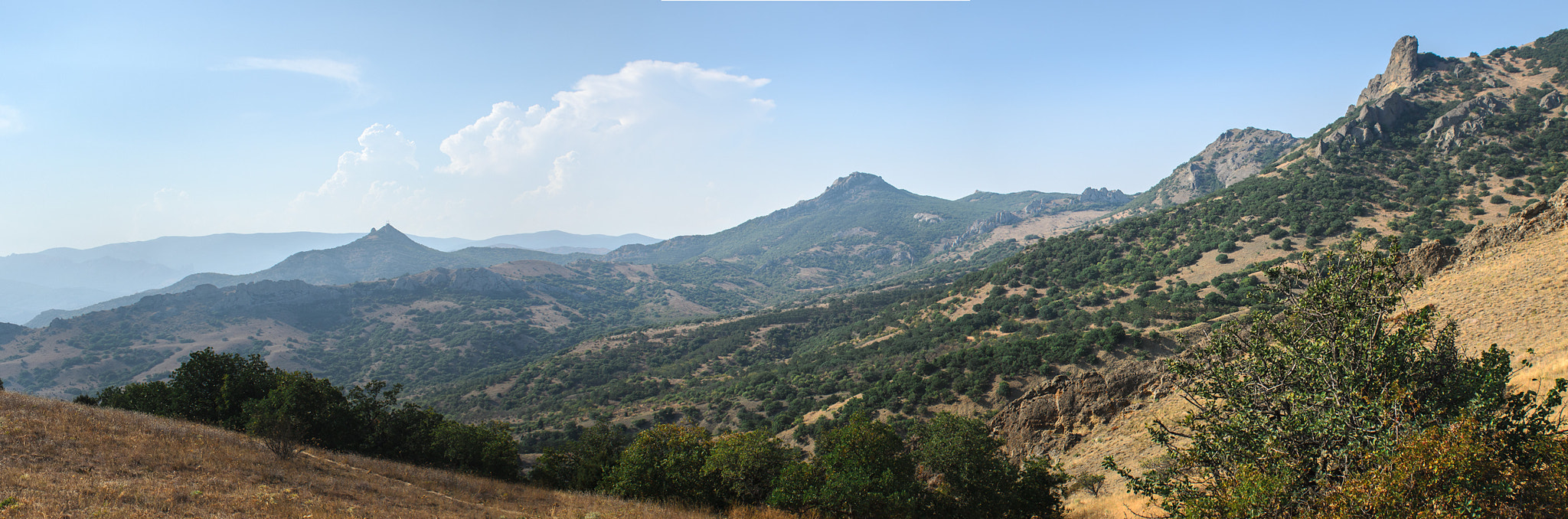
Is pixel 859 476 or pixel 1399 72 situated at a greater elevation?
pixel 1399 72

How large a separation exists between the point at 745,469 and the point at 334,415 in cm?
3132

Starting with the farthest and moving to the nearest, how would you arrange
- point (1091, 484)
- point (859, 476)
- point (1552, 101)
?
point (1552, 101), point (1091, 484), point (859, 476)

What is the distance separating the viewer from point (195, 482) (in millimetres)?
16234

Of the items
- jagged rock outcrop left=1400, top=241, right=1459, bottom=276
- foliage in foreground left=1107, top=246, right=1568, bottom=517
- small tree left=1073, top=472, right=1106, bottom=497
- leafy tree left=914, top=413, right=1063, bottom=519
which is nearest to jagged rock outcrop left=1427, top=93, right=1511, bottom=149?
jagged rock outcrop left=1400, top=241, right=1459, bottom=276

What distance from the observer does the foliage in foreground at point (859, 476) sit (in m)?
17.9

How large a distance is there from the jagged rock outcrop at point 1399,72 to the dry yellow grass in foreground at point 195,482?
13861 cm

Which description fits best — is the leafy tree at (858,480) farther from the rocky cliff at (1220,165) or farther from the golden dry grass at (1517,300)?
the rocky cliff at (1220,165)

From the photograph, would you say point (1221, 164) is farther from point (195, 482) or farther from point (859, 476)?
point (195, 482)

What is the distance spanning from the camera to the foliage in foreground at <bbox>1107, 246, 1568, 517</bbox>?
7750 mm

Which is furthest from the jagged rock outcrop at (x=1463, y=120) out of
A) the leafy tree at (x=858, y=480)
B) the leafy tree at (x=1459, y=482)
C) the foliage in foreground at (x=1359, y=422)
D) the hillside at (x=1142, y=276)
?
the leafy tree at (x=858, y=480)

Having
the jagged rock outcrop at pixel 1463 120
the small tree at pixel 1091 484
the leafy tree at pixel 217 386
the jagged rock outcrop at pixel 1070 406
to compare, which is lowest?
the small tree at pixel 1091 484

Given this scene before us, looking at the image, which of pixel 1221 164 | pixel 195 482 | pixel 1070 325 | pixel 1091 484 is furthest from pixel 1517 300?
pixel 1221 164

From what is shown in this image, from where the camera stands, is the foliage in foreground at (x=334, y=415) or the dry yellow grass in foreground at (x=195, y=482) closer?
the dry yellow grass in foreground at (x=195, y=482)

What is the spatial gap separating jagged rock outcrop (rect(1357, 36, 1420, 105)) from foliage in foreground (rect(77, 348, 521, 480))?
140 m
